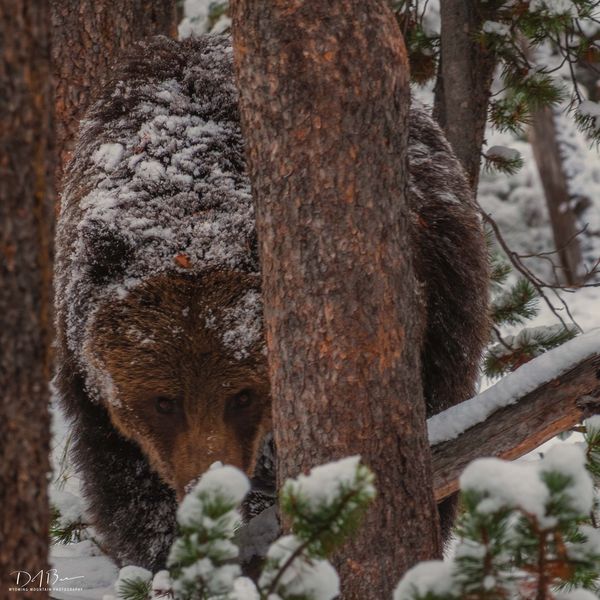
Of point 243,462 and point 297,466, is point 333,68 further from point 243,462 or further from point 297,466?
point 243,462

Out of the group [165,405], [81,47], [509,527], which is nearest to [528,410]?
[509,527]

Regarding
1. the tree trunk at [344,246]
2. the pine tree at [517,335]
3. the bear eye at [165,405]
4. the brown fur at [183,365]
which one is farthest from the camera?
the pine tree at [517,335]

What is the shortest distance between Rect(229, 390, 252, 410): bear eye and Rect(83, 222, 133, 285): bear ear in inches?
25.5

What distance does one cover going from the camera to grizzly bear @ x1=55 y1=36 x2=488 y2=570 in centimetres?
344

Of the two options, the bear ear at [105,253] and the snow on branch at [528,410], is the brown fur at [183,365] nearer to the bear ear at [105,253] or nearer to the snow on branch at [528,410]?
the bear ear at [105,253]

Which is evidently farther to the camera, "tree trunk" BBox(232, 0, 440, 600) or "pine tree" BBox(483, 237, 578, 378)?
"pine tree" BBox(483, 237, 578, 378)

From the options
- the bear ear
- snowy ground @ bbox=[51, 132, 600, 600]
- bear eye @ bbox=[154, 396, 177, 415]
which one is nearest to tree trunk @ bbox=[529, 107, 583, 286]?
snowy ground @ bbox=[51, 132, 600, 600]

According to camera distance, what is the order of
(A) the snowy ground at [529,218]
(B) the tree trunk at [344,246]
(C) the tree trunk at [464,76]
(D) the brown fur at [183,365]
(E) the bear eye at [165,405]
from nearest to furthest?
(B) the tree trunk at [344,246]
(D) the brown fur at [183,365]
(E) the bear eye at [165,405]
(C) the tree trunk at [464,76]
(A) the snowy ground at [529,218]

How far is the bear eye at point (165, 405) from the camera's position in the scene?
3.54 metres

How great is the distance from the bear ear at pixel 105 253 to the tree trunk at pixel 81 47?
1.44 meters

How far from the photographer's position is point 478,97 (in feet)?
16.5

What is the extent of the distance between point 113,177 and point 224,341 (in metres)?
0.81

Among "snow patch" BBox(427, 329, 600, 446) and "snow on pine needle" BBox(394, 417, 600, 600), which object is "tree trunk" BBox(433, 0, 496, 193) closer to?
"snow patch" BBox(427, 329, 600, 446)

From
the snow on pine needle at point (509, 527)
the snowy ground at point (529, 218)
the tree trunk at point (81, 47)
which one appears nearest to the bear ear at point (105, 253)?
the tree trunk at point (81, 47)
